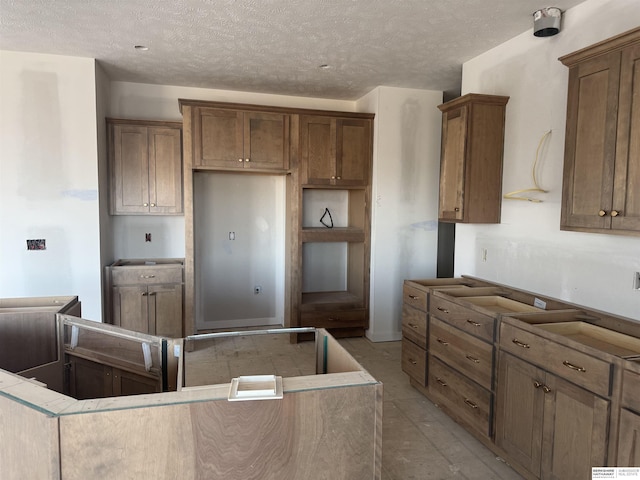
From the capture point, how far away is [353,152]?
4680mm

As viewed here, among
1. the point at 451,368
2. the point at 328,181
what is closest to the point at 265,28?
the point at 328,181

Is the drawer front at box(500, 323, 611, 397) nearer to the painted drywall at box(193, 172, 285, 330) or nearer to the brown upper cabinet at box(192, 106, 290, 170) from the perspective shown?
the brown upper cabinet at box(192, 106, 290, 170)

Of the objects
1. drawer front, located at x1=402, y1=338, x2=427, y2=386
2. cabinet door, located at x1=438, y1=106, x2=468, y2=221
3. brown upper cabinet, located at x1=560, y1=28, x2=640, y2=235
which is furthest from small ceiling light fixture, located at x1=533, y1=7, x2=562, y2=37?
drawer front, located at x1=402, y1=338, x2=427, y2=386

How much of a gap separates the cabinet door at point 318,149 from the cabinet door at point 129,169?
1.65m

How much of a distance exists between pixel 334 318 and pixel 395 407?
1604 millimetres

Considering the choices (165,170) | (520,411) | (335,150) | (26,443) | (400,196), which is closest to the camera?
(26,443)

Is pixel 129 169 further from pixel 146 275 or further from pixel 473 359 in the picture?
pixel 473 359

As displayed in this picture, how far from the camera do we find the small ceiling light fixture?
107 inches

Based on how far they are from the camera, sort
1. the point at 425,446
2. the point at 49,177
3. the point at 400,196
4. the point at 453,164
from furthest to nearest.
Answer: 1. the point at 400,196
2. the point at 49,177
3. the point at 453,164
4. the point at 425,446

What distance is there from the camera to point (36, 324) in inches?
83.2

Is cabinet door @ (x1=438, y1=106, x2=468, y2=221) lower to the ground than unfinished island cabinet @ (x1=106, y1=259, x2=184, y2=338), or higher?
higher

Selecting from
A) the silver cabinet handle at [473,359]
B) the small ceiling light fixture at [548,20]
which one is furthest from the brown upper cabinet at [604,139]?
the silver cabinet handle at [473,359]

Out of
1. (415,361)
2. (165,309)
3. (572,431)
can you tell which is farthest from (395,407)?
(165,309)

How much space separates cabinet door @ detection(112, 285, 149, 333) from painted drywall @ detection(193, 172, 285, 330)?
77 cm
